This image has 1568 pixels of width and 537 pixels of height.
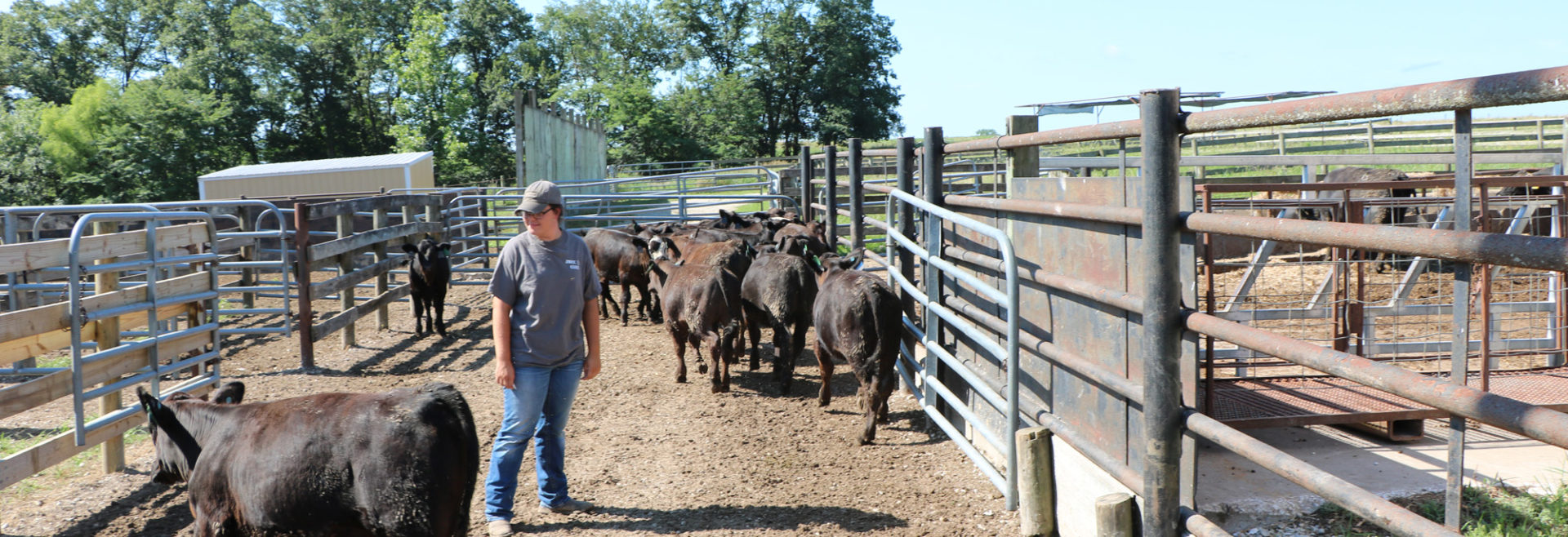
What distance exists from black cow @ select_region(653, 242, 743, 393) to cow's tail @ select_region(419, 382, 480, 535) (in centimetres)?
386

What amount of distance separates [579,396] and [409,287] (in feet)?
15.1

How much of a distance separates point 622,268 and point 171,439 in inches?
293

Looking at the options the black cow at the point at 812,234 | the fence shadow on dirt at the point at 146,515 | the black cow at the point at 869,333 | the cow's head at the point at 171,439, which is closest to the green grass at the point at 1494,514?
the black cow at the point at 869,333

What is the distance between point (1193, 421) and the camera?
2977mm

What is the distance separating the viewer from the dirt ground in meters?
4.88

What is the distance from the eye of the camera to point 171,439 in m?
4.37

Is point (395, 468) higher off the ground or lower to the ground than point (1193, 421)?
lower

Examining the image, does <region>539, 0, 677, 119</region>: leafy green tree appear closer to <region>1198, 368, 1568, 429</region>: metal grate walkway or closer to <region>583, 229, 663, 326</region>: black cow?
<region>583, 229, 663, 326</region>: black cow

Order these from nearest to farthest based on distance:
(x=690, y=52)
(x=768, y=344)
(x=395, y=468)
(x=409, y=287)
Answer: (x=395, y=468)
(x=768, y=344)
(x=409, y=287)
(x=690, y=52)

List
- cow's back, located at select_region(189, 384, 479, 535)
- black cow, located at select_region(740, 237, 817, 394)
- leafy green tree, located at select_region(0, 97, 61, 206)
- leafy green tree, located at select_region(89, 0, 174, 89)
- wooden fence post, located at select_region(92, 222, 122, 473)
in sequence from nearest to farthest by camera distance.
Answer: cow's back, located at select_region(189, 384, 479, 535), wooden fence post, located at select_region(92, 222, 122, 473), black cow, located at select_region(740, 237, 817, 394), leafy green tree, located at select_region(0, 97, 61, 206), leafy green tree, located at select_region(89, 0, 174, 89)

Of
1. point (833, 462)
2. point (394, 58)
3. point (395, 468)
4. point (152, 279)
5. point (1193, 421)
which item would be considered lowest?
point (833, 462)

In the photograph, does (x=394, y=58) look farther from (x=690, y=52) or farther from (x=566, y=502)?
(x=566, y=502)

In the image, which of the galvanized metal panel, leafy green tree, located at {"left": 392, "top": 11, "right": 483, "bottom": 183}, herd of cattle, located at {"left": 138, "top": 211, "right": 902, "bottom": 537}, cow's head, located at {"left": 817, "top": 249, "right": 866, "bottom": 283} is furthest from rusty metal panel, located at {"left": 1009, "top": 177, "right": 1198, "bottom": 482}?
leafy green tree, located at {"left": 392, "top": 11, "right": 483, "bottom": 183}

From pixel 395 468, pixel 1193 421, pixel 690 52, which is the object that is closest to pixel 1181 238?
pixel 1193 421
